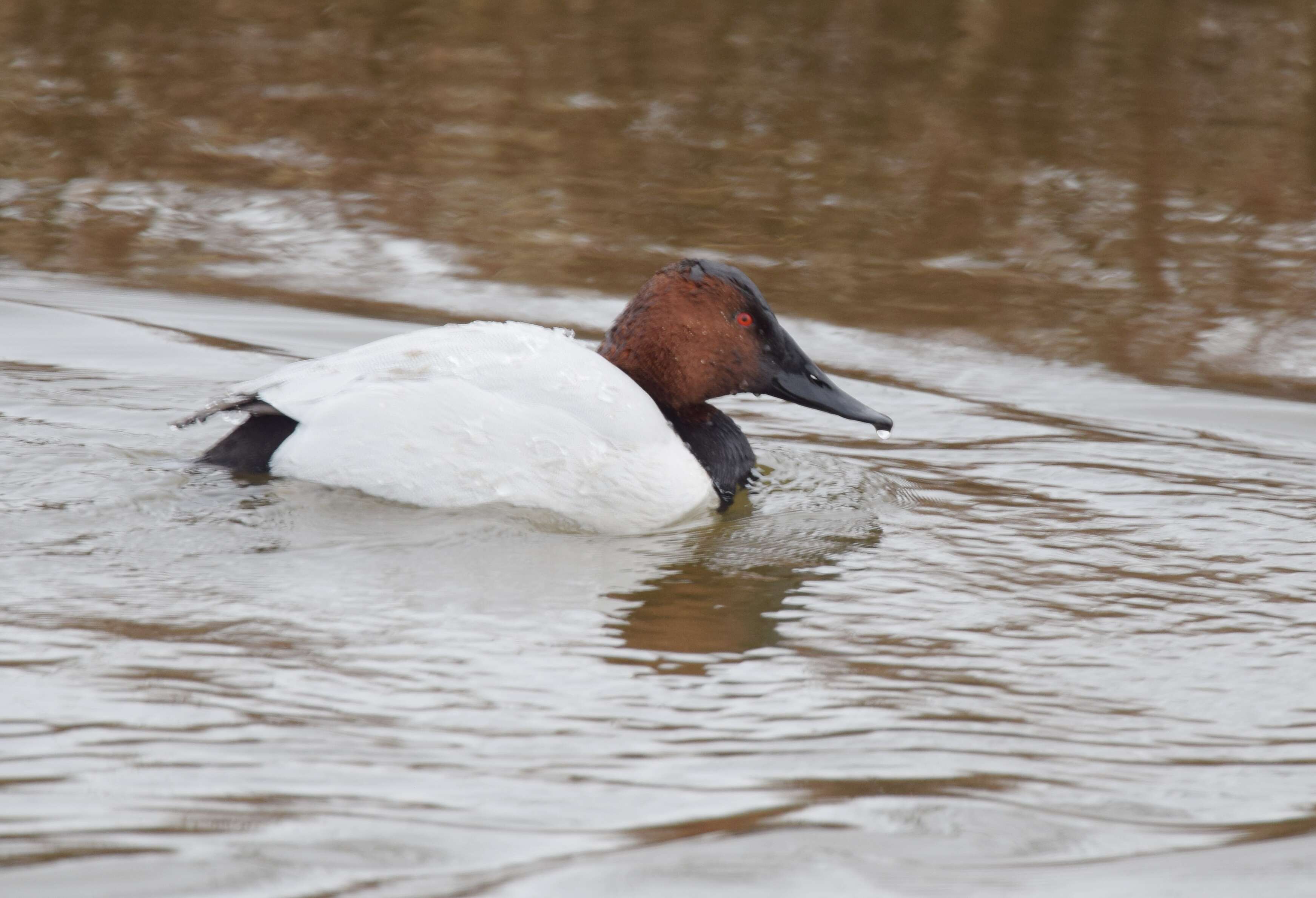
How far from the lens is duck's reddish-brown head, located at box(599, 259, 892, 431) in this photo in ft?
19.1

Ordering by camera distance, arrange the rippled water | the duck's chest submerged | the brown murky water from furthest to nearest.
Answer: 1. the duck's chest submerged
2. the brown murky water
3. the rippled water

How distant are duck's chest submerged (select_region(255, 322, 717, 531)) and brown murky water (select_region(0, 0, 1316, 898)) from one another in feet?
0.35

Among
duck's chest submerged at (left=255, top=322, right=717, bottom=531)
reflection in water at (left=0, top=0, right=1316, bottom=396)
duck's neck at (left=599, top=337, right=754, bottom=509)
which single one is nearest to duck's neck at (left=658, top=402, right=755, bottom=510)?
duck's neck at (left=599, top=337, right=754, bottom=509)

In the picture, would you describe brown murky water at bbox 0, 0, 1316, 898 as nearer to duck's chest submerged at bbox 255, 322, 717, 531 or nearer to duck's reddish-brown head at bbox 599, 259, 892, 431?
duck's chest submerged at bbox 255, 322, 717, 531

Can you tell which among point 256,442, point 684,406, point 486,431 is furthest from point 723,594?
point 256,442

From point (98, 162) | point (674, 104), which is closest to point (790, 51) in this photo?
point (674, 104)

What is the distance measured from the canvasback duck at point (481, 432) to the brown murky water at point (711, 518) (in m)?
0.11

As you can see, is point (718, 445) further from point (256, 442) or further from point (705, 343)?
point (256, 442)

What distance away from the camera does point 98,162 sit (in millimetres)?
10016

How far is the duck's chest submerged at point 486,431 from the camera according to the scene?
5184 millimetres

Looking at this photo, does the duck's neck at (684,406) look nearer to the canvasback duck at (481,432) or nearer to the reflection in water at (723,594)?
the canvasback duck at (481,432)

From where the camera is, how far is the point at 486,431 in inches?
204

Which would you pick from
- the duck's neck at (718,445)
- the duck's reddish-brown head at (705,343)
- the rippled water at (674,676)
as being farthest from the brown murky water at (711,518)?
the duck's reddish-brown head at (705,343)

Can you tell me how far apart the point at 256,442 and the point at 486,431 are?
81 centimetres
